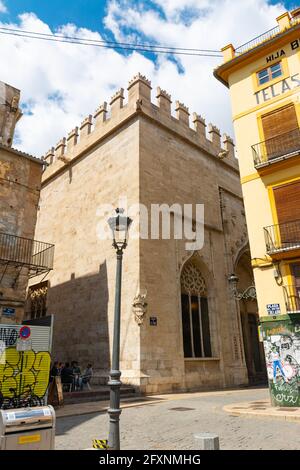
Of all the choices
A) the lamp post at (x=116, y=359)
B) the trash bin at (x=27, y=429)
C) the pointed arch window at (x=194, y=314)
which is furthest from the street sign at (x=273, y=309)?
the trash bin at (x=27, y=429)

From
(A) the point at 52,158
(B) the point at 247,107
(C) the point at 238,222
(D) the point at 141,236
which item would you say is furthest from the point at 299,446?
(A) the point at 52,158

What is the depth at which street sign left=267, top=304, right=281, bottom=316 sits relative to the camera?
10859mm

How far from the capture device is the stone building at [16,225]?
12156 millimetres

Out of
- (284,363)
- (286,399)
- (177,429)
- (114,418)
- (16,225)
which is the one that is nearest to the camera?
(114,418)

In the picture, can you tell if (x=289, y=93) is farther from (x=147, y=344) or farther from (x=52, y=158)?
(x=52, y=158)


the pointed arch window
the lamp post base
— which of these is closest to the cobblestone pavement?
the lamp post base

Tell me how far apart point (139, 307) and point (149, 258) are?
2.31m

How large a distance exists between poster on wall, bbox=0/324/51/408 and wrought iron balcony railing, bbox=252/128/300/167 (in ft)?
30.3

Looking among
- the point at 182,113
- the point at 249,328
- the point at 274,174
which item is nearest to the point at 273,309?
the point at 274,174

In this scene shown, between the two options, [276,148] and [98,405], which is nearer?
[98,405]

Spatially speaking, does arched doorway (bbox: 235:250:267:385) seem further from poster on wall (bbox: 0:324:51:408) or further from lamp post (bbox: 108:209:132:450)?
lamp post (bbox: 108:209:132:450)

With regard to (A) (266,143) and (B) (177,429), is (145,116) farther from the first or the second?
(B) (177,429)

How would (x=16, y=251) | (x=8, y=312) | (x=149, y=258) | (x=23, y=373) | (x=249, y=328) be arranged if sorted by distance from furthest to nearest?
(x=249, y=328)
(x=149, y=258)
(x=16, y=251)
(x=8, y=312)
(x=23, y=373)

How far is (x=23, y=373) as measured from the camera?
8.95 metres
